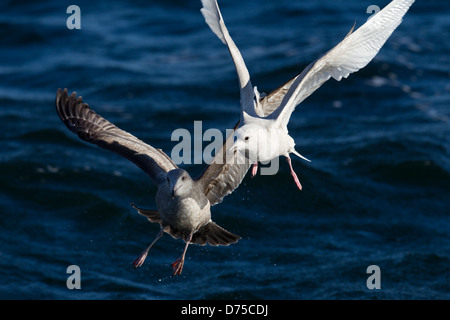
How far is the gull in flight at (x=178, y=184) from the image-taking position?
8.47 meters

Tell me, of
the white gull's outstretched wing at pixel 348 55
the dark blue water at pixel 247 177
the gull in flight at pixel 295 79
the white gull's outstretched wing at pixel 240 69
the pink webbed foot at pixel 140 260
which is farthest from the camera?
the dark blue water at pixel 247 177

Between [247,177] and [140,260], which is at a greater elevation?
[247,177]

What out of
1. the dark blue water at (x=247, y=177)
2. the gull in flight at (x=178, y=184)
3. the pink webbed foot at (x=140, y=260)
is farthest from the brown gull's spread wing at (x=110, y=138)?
the dark blue water at (x=247, y=177)

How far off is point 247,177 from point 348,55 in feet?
22.3

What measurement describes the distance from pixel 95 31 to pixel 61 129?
6.87m

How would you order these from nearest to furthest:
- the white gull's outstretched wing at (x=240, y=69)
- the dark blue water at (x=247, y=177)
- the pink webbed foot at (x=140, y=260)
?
the white gull's outstretched wing at (x=240, y=69) < the pink webbed foot at (x=140, y=260) < the dark blue water at (x=247, y=177)

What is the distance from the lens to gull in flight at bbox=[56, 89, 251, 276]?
847 centimetres

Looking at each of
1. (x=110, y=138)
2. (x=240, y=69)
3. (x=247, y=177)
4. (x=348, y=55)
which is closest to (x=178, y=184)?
(x=240, y=69)

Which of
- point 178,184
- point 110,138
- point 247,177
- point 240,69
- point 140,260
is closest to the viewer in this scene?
point 178,184

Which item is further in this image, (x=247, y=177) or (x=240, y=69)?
(x=247, y=177)

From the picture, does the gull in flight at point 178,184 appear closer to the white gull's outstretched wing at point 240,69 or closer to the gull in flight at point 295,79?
the white gull's outstretched wing at point 240,69

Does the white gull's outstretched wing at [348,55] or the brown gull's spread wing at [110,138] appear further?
the brown gull's spread wing at [110,138]

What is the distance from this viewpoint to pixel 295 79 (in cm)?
842

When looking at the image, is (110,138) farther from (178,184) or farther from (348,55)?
(348,55)
